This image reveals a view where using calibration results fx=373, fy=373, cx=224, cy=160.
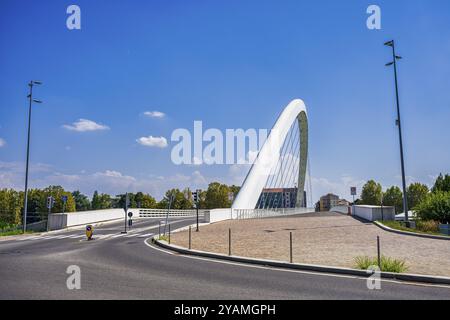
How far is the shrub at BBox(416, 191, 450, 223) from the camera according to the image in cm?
2273

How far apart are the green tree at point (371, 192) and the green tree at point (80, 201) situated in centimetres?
11819

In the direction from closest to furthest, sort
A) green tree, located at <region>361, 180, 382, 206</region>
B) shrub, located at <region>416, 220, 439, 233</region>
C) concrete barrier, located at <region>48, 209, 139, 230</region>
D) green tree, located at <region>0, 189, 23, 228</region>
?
shrub, located at <region>416, 220, 439, 233</region>, concrete barrier, located at <region>48, 209, 139, 230</region>, green tree, located at <region>0, 189, 23, 228</region>, green tree, located at <region>361, 180, 382, 206</region>

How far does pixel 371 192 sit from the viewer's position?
122562mm

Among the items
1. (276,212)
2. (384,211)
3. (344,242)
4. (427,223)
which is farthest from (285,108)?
(344,242)

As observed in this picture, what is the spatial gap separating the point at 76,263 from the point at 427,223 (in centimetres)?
→ 1917

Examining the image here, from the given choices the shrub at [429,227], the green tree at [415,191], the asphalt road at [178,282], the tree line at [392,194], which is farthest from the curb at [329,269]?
the green tree at [415,191]

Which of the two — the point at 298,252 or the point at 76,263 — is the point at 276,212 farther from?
the point at 76,263

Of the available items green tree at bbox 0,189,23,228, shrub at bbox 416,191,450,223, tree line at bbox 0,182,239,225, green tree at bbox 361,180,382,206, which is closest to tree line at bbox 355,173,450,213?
green tree at bbox 361,180,382,206

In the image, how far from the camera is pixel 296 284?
8.91 meters

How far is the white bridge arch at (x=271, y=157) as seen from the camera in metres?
47.4

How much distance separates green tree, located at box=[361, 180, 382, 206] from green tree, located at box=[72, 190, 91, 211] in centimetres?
11819

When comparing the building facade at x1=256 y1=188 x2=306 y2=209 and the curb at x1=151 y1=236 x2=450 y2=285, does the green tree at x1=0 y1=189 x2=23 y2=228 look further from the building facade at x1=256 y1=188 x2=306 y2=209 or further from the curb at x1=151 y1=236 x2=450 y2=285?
the curb at x1=151 y1=236 x2=450 y2=285

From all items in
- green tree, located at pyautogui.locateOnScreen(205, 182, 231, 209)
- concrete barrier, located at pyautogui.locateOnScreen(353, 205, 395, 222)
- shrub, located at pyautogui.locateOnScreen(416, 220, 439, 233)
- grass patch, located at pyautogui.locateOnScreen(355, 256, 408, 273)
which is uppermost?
green tree, located at pyautogui.locateOnScreen(205, 182, 231, 209)

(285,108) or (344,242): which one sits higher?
(285,108)
